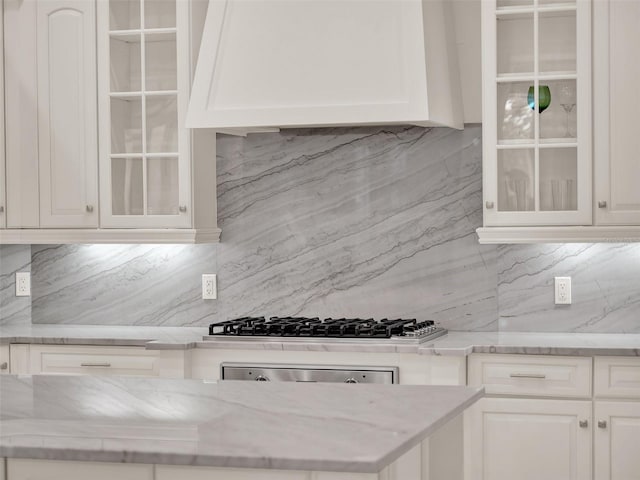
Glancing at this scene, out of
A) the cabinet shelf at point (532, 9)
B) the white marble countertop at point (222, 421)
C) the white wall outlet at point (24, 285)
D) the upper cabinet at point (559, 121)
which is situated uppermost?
the cabinet shelf at point (532, 9)

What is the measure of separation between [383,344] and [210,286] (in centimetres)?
118

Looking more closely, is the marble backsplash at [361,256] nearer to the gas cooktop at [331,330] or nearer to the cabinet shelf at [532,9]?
the gas cooktop at [331,330]

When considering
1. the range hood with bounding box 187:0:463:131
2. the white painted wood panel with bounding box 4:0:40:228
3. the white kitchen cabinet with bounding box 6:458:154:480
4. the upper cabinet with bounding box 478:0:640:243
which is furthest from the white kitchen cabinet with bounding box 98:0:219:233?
the white kitchen cabinet with bounding box 6:458:154:480

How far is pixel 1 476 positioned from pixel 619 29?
3.03 metres

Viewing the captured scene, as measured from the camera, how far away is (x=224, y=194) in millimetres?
4945

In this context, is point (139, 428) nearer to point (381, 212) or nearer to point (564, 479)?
point (564, 479)

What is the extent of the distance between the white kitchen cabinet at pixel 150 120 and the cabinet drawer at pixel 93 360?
0.59 m

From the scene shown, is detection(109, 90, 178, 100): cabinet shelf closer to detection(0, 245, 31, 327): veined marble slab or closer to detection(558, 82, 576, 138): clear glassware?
detection(0, 245, 31, 327): veined marble slab

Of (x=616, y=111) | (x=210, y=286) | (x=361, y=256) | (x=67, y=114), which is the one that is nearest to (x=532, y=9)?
Result: (x=616, y=111)

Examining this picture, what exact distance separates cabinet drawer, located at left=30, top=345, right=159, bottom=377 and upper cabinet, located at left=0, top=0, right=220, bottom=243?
522mm

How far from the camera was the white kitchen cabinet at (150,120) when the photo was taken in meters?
4.62

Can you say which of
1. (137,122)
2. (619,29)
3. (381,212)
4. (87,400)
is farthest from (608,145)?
(87,400)

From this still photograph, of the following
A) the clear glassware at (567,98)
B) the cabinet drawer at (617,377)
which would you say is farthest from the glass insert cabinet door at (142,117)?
the cabinet drawer at (617,377)

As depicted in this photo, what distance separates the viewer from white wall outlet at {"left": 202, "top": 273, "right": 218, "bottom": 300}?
196 inches
